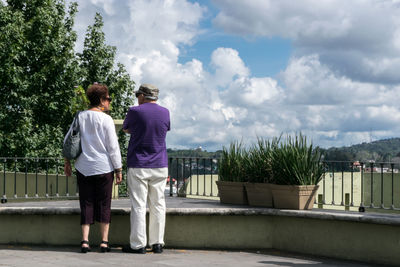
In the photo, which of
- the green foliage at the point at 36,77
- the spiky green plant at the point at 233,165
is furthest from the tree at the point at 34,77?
the spiky green plant at the point at 233,165

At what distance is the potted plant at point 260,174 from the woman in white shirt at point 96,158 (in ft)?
7.37

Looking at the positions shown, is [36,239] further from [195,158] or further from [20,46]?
[20,46]

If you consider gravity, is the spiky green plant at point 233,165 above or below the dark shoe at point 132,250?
above

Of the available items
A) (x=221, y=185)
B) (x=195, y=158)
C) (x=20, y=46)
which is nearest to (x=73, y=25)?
(x=20, y=46)

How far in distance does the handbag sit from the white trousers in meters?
0.66

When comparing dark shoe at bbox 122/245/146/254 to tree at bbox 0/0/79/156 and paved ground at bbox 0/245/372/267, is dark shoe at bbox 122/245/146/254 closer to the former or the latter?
paved ground at bbox 0/245/372/267

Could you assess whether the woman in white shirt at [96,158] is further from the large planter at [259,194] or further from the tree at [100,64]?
the tree at [100,64]

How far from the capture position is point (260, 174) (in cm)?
805

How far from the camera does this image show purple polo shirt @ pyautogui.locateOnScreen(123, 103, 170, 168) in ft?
21.5

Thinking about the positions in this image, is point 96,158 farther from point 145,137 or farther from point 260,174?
point 260,174

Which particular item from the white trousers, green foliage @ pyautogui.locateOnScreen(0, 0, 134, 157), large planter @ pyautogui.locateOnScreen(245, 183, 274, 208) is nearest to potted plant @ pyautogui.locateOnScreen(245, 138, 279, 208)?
large planter @ pyautogui.locateOnScreen(245, 183, 274, 208)

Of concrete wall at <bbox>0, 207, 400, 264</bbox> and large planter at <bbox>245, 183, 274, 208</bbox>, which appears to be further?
large planter at <bbox>245, 183, 274, 208</bbox>

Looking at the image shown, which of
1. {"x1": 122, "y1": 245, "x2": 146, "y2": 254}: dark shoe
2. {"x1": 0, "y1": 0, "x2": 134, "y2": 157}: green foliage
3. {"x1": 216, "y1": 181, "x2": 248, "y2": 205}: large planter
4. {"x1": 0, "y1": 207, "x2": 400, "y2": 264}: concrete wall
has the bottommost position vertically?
{"x1": 122, "y1": 245, "x2": 146, "y2": 254}: dark shoe

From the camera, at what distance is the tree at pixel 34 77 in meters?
24.8
